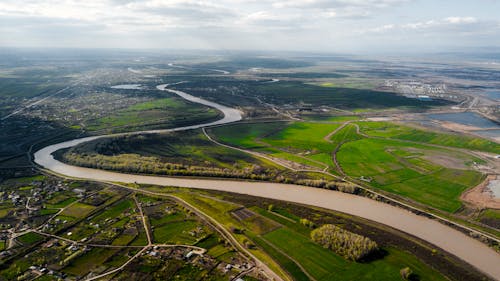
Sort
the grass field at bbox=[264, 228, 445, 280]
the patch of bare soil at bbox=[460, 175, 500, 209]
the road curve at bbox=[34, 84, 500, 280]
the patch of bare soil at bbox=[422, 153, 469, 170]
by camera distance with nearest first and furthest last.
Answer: the grass field at bbox=[264, 228, 445, 280], the road curve at bbox=[34, 84, 500, 280], the patch of bare soil at bbox=[460, 175, 500, 209], the patch of bare soil at bbox=[422, 153, 469, 170]

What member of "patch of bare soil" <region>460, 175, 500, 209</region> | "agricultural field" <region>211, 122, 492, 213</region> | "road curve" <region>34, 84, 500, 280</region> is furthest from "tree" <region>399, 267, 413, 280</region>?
"patch of bare soil" <region>460, 175, 500, 209</region>

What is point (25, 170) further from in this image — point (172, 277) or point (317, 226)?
point (317, 226)

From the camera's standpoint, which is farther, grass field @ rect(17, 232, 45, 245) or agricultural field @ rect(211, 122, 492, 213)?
agricultural field @ rect(211, 122, 492, 213)

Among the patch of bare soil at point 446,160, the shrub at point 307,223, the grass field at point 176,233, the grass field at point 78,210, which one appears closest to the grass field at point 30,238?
the grass field at point 78,210

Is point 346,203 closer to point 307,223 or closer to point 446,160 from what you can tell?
point 307,223

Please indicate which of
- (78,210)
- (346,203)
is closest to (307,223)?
(346,203)

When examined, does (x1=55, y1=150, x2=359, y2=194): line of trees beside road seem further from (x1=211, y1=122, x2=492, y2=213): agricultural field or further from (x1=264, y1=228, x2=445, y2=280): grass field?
(x1=264, y1=228, x2=445, y2=280): grass field

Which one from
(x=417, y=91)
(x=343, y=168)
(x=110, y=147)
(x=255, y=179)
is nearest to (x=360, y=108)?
(x=417, y=91)
